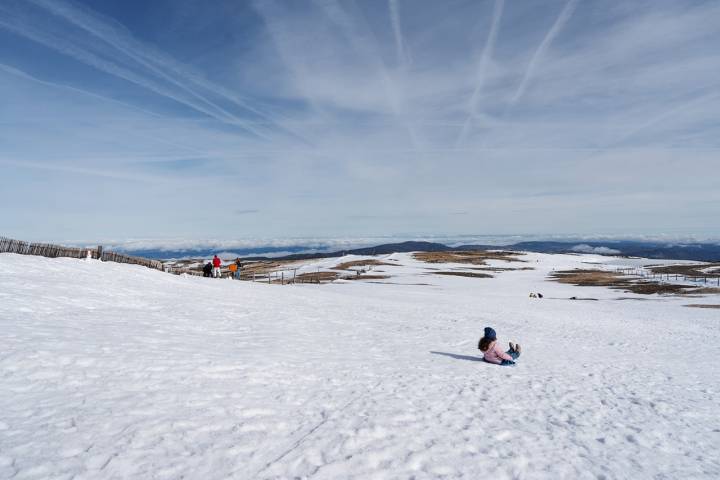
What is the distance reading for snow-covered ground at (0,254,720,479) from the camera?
19.6 ft

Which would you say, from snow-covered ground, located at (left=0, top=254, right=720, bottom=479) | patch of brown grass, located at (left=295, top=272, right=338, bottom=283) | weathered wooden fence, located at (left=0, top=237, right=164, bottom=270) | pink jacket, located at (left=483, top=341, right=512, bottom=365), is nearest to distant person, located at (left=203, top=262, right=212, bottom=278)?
weathered wooden fence, located at (left=0, top=237, right=164, bottom=270)

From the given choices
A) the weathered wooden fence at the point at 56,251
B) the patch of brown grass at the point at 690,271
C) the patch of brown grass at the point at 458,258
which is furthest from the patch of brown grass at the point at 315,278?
the patch of brown grass at the point at 690,271

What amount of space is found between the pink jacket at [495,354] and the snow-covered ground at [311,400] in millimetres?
402

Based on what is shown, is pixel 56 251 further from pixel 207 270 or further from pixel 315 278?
pixel 315 278

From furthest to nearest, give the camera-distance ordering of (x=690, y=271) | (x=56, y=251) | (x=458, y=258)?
1. (x=458, y=258)
2. (x=690, y=271)
3. (x=56, y=251)

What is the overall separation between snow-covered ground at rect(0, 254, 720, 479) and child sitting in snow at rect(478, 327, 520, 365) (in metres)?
0.40

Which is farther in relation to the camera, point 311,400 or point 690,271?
point 690,271

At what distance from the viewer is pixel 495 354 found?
13500mm

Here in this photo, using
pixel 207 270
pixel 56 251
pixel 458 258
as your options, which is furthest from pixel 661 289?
pixel 458 258

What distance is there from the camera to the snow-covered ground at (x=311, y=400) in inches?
235

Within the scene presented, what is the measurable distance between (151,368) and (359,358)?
588 centimetres

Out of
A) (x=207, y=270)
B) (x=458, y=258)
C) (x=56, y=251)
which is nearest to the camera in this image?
(x=56, y=251)

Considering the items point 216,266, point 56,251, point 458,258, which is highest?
point 56,251

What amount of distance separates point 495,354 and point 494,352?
78 millimetres
